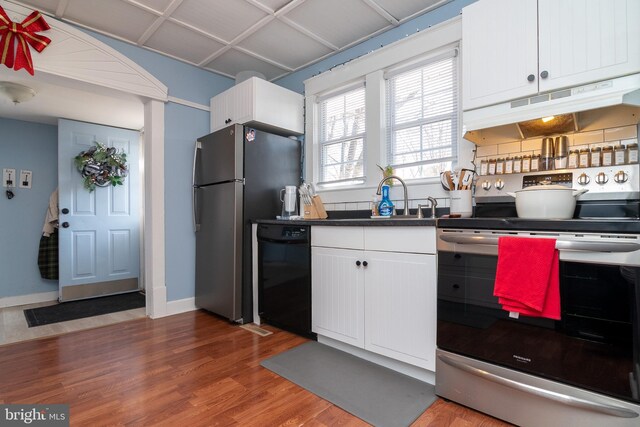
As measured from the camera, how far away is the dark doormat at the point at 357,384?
4.88ft

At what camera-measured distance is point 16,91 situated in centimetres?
296

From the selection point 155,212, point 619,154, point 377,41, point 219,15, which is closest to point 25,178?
point 155,212

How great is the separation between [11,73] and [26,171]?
2.14 m

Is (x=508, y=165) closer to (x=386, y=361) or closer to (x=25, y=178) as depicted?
(x=386, y=361)

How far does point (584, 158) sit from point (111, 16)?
11.0 ft

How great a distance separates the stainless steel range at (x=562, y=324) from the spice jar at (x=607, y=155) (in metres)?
0.04

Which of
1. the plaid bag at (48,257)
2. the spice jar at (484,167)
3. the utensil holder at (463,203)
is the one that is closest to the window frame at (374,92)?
the spice jar at (484,167)

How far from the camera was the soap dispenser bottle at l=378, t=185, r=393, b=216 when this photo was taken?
7.86 ft

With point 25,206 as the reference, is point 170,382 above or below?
below

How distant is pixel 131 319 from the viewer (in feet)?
9.70

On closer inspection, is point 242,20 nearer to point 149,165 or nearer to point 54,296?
point 149,165

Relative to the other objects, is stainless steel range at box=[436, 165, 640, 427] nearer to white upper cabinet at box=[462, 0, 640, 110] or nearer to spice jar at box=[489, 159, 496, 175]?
spice jar at box=[489, 159, 496, 175]

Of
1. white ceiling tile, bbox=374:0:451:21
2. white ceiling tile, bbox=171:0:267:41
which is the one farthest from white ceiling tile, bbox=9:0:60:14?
white ceiling tile, bbox=374:0:451:21

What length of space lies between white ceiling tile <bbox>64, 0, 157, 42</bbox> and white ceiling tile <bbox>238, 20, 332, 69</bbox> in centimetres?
80
